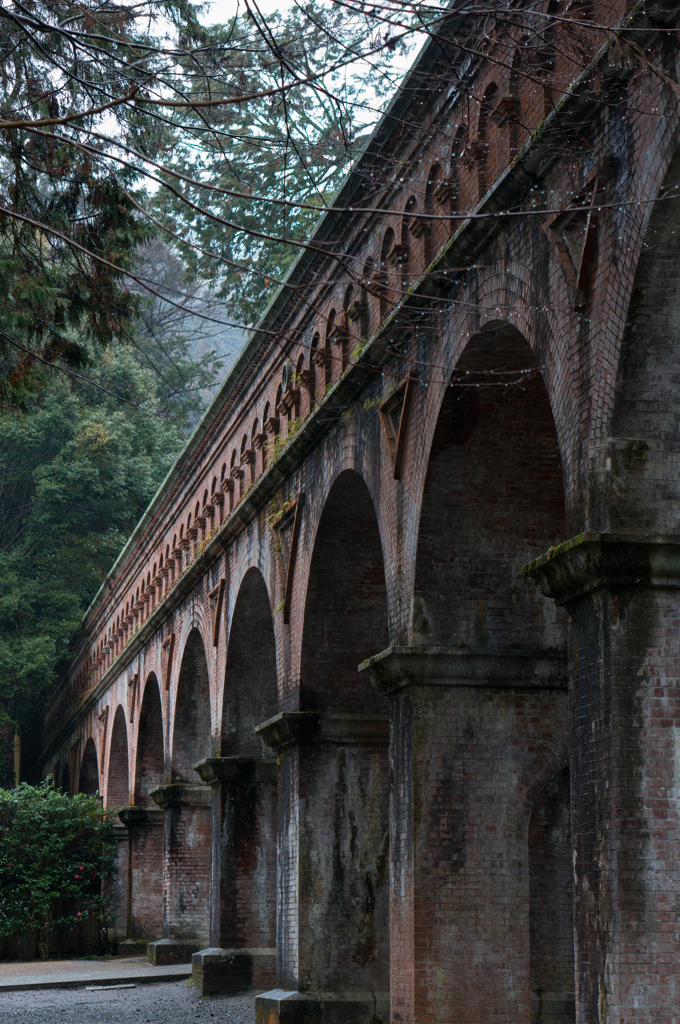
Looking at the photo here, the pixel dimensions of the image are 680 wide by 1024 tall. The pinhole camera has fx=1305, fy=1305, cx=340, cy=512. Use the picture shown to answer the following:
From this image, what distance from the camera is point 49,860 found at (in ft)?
75.4

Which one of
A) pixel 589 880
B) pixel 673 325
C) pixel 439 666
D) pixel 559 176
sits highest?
pixel 559 176

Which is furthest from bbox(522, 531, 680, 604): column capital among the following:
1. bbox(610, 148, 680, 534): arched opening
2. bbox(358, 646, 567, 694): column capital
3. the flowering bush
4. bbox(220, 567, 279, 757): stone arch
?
the flowering bush

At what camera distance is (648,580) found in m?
6.40

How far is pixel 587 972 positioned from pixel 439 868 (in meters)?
3.08

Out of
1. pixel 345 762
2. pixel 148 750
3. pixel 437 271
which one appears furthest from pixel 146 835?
pixel 437 271

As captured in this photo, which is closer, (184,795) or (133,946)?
(184,795)

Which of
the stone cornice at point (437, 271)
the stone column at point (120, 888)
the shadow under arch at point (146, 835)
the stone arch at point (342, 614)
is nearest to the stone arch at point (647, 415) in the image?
the stone cornice at point (437, 271)

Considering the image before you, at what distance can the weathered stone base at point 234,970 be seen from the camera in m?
15.8

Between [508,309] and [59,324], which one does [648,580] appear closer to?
[508,309]

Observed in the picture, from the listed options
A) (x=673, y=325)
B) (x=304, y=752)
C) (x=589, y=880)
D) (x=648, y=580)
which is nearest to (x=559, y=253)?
(x=673, y=325)

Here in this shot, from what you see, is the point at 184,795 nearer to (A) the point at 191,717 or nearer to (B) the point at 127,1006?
(A) the point at 191,717

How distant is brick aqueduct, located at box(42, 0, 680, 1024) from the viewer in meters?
6.32

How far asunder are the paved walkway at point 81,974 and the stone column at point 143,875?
2.31m

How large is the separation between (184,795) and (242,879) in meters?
4.22
